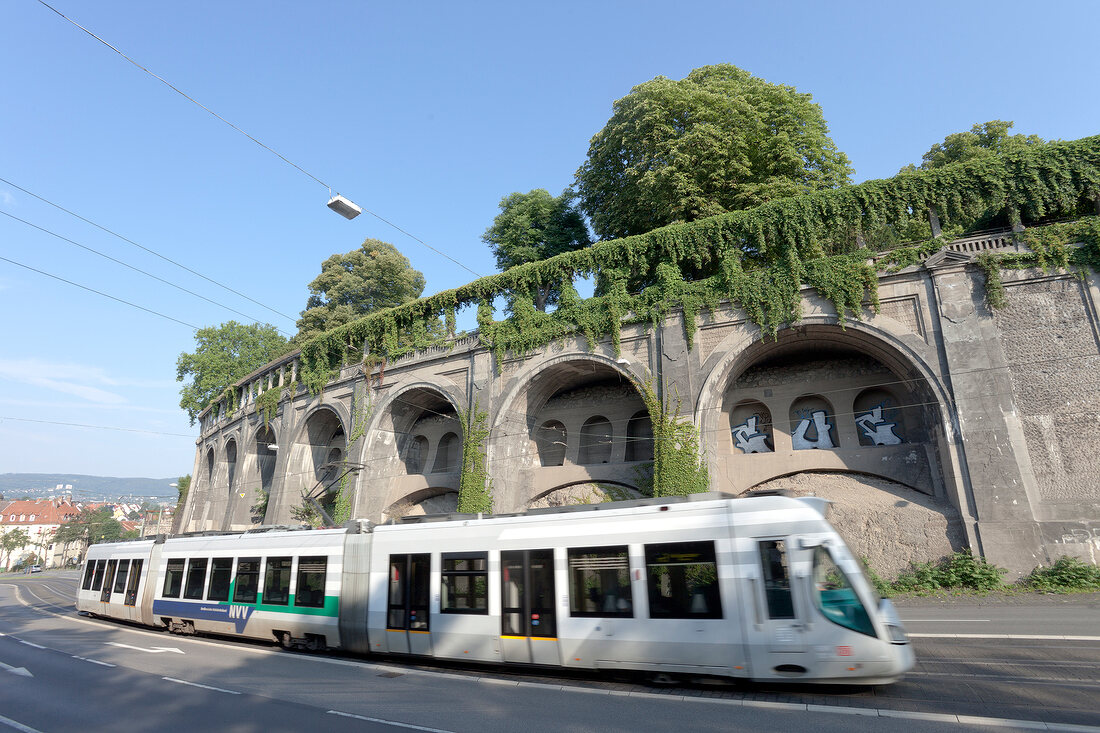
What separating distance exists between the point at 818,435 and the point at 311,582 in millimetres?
17256

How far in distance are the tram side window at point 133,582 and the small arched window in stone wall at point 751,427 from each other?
20080 mm

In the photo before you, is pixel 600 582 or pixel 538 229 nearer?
pixel 600 582

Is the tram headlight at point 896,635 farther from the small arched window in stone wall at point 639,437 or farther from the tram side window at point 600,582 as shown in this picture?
the small arched window in stone wall at point 639,437

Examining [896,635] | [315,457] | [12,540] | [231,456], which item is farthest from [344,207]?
[12,540]

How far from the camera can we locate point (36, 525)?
111 m

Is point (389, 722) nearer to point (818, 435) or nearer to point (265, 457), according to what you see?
point (818, 435)

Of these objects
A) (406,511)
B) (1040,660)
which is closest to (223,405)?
(406,511)

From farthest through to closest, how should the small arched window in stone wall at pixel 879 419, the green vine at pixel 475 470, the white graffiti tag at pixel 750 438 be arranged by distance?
1. the green vine at pixel 475 470
2. the white graffiti tag at pixel 750 438
3. the small arched window in stone wall at pixel 879 419

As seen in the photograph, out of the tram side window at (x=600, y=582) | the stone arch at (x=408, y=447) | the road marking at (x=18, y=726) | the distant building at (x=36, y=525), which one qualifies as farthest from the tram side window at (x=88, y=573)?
the distant building at (x=36, y=525)

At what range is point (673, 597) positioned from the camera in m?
8.06

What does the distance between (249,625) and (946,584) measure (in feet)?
59.4

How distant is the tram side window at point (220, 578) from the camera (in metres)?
13.8

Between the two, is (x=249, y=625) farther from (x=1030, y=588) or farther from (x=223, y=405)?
(x=223, y=405)

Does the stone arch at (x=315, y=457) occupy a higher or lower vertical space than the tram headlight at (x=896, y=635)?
higher
